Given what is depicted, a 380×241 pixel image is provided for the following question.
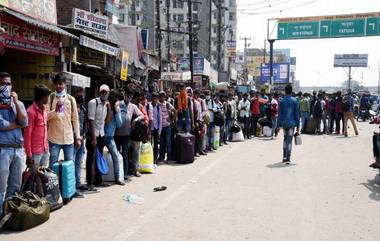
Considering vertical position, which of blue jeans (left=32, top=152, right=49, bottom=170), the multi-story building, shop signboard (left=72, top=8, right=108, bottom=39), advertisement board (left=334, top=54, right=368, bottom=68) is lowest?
blue jeans (left=32, top=152, right=49, bottom=170)

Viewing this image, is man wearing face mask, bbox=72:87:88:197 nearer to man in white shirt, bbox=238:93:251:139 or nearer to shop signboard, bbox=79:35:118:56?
shop signboard, bbox=79:35:118:56

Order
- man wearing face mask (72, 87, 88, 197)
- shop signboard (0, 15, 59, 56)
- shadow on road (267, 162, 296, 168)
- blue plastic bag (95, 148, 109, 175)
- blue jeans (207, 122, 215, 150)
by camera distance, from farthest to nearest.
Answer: blue jeans (207, 122, 215, 150) → shop signboard (0, 15, 59, 56) → shadow on road (267, 162, 296, 168) → blue plastic bag (95, 148, 109, 175) → man wearing face mask (72, 87, 88, 197)

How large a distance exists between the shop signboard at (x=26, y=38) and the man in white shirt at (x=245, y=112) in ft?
24.3

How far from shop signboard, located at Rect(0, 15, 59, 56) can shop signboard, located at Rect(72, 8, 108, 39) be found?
0.83 m

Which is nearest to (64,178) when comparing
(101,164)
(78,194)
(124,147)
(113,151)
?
(78,194)

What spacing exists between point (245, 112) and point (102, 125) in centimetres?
1055

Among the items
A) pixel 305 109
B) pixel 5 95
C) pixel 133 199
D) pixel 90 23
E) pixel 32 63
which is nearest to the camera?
pixel 5 95

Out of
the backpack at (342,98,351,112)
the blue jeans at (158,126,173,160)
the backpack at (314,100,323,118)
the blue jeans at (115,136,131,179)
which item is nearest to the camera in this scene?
the blue jeans at (115,136,131,179)

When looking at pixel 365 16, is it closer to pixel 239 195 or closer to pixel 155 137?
pixel 155 137

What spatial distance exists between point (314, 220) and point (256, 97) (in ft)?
41.6

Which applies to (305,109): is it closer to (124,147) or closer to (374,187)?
(374,187)

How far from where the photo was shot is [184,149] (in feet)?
36.3

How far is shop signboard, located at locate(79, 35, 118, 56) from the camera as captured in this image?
13914 mm

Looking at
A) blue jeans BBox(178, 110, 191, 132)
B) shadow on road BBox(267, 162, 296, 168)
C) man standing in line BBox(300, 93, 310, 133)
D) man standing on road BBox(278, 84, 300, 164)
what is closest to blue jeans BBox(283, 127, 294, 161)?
man standing on road BBox(278, 84, 300, 164)
